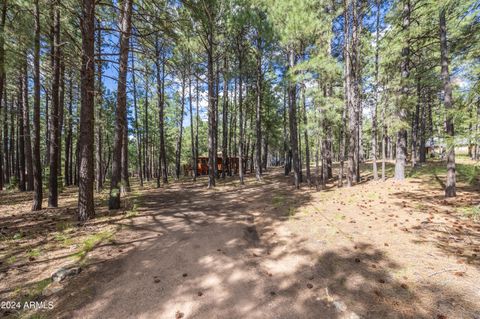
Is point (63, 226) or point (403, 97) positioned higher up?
point (403, 97)

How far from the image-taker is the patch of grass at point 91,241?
493cm

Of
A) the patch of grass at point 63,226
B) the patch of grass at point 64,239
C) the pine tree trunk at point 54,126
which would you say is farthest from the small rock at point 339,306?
the pine tree trunk at point 54,126

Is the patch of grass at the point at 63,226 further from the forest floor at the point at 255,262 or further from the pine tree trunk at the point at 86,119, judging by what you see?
the pine tree trunk at the point at 86,119

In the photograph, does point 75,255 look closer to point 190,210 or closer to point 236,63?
point 190,210

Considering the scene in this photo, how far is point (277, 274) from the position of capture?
4438mm

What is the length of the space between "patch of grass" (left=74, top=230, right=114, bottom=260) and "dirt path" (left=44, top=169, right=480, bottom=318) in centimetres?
38

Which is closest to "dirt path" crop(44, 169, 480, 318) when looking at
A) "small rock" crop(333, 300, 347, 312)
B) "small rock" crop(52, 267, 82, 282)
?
"small rock" crop(333, 300, 347, 312)

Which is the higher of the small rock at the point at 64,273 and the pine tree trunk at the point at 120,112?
the pine tree trunk at the point at 120,112

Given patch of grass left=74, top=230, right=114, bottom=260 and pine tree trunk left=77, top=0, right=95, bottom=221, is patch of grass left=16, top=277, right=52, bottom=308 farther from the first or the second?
pine tree trunk left=77, top=0, right=95, bottom=221

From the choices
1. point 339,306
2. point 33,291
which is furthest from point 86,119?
point 339,306

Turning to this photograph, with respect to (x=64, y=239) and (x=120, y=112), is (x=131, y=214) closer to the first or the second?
(x=64, y=239)

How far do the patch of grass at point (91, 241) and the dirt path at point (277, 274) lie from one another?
38 cm

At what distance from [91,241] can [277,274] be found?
14.9 feet

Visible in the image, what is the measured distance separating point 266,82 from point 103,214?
1613cm
